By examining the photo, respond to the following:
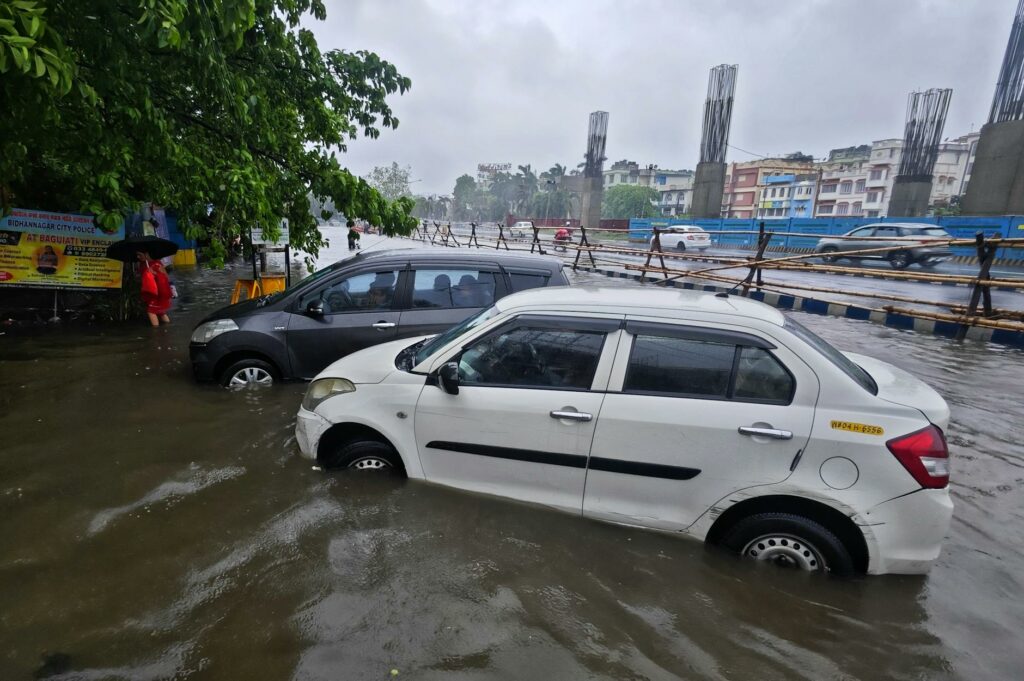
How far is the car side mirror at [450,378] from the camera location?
→ 318cm

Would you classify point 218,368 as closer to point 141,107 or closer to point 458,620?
point 141,107

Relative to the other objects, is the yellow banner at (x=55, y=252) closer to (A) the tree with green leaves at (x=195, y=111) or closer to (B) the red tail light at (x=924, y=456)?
(A) the tree with green leaves at (x=195, y=111)

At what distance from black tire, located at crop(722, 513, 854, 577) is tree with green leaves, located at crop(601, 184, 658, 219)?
262ft

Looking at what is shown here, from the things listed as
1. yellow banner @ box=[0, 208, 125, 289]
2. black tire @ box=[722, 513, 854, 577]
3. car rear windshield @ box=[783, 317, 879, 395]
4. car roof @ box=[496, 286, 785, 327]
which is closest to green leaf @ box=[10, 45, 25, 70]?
car roof @ box=[496, 286, 785, 327]

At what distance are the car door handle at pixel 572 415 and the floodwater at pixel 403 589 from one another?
2.39 ft

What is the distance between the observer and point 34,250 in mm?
8203

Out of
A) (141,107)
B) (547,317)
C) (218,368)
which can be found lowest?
(218,368)

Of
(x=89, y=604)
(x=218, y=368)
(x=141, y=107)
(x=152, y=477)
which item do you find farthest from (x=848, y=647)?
(x=141, y=107)

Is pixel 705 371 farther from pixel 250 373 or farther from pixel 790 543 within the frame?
pixel 250 373

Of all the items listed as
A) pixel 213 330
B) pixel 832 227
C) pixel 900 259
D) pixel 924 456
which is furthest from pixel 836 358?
pixel 832 227

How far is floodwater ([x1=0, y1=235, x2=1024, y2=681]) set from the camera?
2365 millimetres

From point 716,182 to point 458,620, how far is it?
38.3m

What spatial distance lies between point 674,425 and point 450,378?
1.31m

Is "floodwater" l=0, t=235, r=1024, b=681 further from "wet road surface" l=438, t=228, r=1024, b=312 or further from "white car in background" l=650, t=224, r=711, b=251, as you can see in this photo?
"white car in background" l=650, t=224, r=711, b=251
